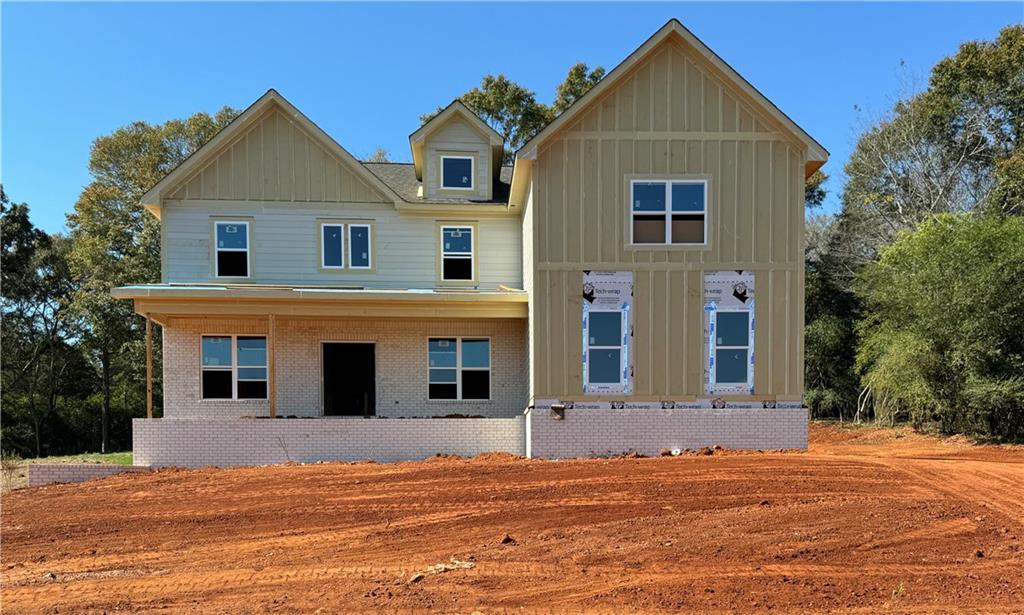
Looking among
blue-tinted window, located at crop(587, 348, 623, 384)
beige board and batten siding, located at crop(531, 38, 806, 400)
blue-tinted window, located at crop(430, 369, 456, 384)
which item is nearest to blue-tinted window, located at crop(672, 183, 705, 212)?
beige board and batten siding, located at crop(531, 38, 806, 400)

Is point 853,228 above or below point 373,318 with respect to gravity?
above

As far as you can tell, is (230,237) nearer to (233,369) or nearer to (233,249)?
(233,249)

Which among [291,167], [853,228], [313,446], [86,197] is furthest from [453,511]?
[86,197]

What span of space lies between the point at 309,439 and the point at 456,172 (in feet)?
25.1

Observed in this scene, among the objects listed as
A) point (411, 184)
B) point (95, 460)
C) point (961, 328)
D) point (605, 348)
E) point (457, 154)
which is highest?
point (457, 154)

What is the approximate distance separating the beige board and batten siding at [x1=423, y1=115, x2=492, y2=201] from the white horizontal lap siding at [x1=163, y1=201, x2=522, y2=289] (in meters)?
0.86

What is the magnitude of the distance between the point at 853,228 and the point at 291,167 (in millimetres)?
23304

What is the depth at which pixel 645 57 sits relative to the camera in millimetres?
12539

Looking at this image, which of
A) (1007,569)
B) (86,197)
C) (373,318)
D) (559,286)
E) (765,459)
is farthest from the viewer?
(86,197)

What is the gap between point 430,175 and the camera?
16.2 metres

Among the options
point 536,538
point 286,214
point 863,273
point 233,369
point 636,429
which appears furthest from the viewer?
point 863,273

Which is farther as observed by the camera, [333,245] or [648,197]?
[333,245]

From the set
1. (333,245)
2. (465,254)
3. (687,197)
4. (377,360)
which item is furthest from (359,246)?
(687,197)

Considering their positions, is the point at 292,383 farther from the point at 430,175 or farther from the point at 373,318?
the point at 430,175
